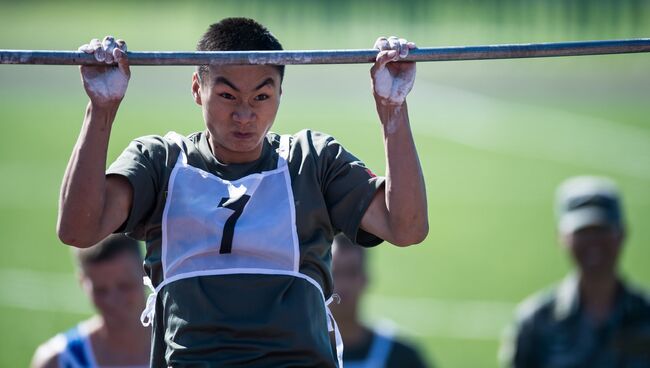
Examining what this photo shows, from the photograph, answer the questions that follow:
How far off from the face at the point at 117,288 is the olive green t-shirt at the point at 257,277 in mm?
2505

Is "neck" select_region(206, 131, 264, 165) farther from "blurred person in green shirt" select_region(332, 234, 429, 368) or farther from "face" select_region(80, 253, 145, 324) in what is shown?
"blurred person in green shirt" select_region(332, 234, 429, 368)

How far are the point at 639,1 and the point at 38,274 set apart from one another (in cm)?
813

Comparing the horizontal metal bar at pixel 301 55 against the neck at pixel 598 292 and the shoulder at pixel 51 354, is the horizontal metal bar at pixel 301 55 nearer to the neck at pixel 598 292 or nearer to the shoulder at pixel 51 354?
the shoulder at pixel 51 354

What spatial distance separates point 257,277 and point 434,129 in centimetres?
2110

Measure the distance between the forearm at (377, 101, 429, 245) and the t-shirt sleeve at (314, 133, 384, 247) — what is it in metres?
0.10

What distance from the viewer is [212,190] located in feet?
14.6

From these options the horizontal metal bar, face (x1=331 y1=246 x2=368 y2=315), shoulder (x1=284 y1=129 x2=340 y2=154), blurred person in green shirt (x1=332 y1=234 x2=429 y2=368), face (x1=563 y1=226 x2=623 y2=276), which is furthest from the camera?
face (x1=563 y1=226 x2=623 y2=276)

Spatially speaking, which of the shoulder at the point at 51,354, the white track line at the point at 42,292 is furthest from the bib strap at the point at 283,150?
the white track line at the point at 42,292

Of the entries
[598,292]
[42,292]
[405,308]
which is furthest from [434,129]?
[598,292]

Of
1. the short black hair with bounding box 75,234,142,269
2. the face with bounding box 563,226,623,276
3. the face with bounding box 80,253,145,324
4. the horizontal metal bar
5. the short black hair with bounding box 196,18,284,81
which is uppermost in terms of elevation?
the short black hair with bounding box 196,18,284,81

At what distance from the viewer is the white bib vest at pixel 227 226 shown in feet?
14.2

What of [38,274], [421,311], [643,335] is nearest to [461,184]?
[421,311]

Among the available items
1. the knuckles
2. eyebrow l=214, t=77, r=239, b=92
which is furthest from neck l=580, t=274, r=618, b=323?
the knuckles

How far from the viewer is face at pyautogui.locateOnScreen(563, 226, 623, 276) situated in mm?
7766
